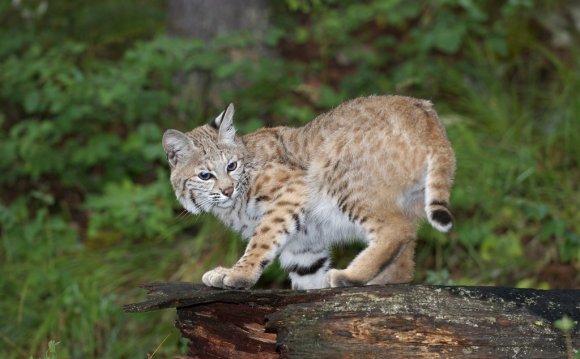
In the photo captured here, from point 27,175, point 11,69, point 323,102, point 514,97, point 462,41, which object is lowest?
point 27,175

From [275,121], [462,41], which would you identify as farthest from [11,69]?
[462,41]

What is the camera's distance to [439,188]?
416 cm

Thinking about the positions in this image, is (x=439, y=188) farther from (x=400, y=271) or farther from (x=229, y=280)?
(x=229, y=280)

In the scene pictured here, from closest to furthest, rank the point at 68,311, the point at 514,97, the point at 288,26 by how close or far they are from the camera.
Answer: the point at 68,311
the point at 514,97
the point at 288,26

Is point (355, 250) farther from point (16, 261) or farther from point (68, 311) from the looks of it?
point (16, 261)

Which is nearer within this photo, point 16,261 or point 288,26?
point 16,261

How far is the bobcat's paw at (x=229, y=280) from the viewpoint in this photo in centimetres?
427

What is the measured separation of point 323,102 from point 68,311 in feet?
8.65

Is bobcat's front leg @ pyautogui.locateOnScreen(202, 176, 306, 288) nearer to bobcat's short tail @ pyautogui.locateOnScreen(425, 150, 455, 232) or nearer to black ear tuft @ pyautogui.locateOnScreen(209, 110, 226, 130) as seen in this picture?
black ear tuft @ pyautogui.locateOnScreen(209, 110, 226, 130)

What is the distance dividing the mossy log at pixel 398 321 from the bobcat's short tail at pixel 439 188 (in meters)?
0.40

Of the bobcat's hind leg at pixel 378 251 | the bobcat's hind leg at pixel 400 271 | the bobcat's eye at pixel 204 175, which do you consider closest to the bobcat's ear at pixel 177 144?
the bobcat's eye at pixel 204 175

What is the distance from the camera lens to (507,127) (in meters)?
6.93

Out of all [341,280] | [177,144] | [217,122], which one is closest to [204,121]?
[217,122]

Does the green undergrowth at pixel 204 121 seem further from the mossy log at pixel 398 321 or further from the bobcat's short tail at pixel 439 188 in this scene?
the mossy log at pixel 398 321
